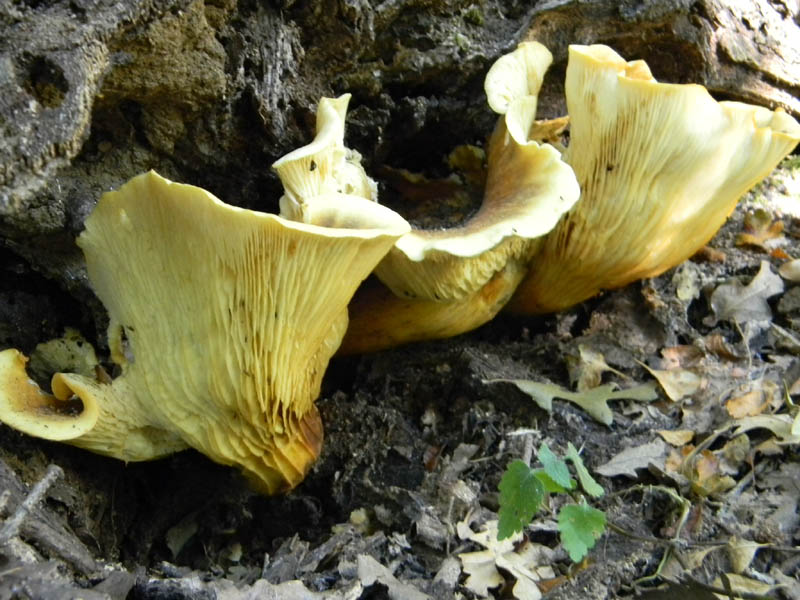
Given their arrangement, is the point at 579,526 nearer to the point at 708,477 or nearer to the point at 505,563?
the point at 505,563

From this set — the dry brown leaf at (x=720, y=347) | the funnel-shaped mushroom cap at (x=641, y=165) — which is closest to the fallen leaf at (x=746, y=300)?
the dry brown leaf at (x=720, y=347)

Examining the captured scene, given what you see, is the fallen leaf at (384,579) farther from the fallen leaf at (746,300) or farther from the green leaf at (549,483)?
the fallen leaf at (746,300)

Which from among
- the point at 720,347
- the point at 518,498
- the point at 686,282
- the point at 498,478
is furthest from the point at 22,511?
Result: the point at 686,282

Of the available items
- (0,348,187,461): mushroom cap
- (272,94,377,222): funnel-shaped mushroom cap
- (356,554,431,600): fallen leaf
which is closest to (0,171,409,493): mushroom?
(0,348,187,461): mushroom cap

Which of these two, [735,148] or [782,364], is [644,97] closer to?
[735,148]

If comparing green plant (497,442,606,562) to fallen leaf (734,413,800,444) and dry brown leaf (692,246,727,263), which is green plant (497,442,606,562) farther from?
dry brown leaf (692,246,727,263)
